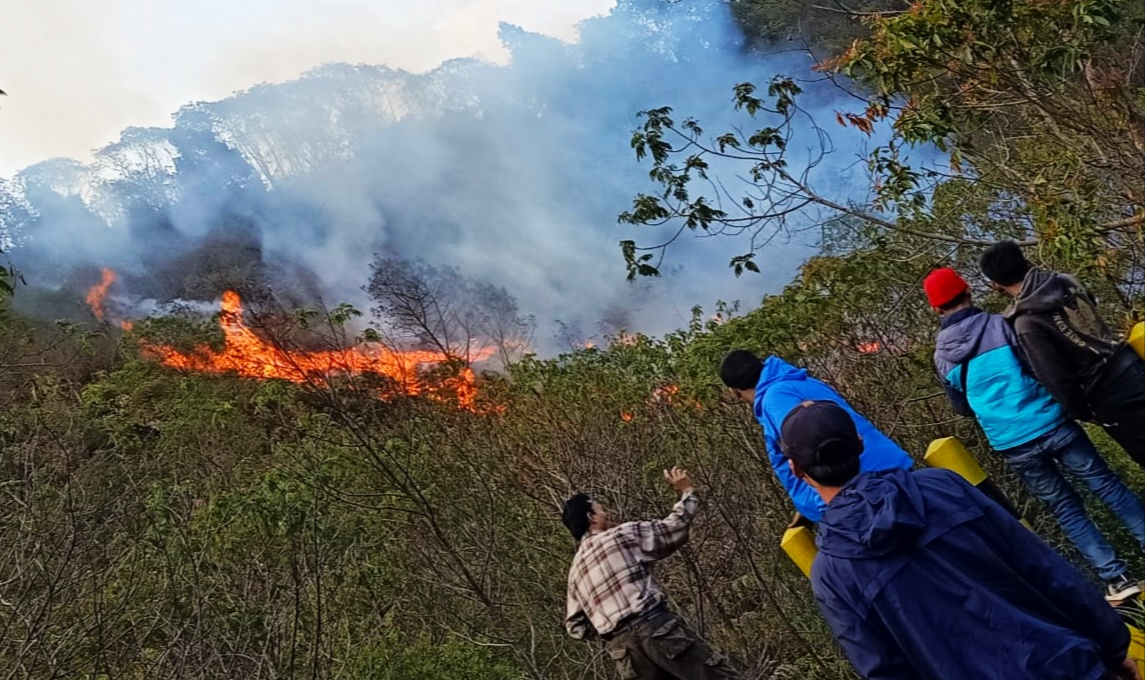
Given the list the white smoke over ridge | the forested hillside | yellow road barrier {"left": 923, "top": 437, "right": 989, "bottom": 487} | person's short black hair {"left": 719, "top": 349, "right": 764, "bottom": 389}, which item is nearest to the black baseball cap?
person's short black hair {"left": 719, "top": 349, "right": 764, "bottom": 389}

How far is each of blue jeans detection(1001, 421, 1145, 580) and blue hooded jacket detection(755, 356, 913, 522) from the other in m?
0.72

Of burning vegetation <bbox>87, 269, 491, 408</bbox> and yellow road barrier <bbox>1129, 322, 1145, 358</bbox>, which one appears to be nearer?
yellow road barrier <bbox>1129, 322, 1145, 358</bbox>

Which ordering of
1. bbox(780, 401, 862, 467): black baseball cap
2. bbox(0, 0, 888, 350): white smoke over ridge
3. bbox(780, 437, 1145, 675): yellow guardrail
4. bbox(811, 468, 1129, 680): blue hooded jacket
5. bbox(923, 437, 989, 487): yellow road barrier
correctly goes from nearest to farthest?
bbox(811, 468, 1129, 680): blue hooded jacket → bbox(780, 401, 862, 467): black baseball cap → bbox(780, 437, 1145, 675): yellow guardrail → bbox(923, 437, 989, 487): yellow road barrier → bbox(0, 0, 888, 350): white smoke over ridge

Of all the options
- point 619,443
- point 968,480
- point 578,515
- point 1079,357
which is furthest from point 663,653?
point 619,443

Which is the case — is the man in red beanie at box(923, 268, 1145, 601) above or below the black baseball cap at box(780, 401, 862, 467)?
below

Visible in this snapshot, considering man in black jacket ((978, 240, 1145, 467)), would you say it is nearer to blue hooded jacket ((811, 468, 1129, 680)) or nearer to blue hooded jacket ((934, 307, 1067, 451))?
blue hooded jacket ((934, 307, 1067, 451))

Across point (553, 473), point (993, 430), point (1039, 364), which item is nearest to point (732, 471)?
point (553, 473)

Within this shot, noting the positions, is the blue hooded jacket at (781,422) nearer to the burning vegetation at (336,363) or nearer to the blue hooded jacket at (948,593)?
the blue hooded jacket at (948,593)

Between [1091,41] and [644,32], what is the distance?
15304 mm

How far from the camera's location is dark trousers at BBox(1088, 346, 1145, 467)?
310 cm

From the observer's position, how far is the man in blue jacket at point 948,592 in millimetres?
1806

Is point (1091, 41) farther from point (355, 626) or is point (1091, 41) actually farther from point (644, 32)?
point (644, 32)

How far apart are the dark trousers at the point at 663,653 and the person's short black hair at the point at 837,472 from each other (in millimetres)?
1767

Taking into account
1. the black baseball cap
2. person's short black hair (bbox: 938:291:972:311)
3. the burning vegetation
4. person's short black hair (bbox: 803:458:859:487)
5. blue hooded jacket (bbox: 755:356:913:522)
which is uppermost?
the black baseball cap
